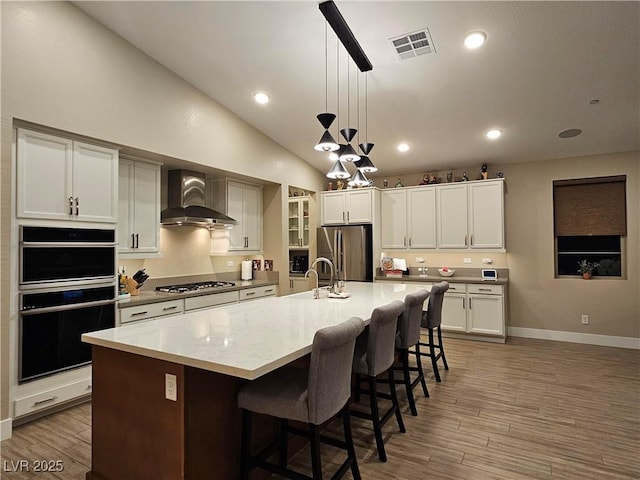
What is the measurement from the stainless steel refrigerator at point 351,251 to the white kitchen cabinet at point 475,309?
1262 millimetres

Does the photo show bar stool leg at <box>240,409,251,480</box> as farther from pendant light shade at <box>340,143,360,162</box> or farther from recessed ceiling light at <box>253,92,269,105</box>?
recessed ceiling light at <box>253,92,269,105</box>

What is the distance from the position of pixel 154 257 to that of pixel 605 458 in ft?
14.2

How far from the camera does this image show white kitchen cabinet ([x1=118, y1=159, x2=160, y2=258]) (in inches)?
157

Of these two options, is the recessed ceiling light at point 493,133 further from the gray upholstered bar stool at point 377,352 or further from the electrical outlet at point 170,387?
the electrical outlet at point 170,387

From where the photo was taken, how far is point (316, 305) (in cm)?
314

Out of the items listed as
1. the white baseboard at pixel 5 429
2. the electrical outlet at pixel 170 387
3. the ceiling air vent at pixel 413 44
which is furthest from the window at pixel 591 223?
the white baseboard at pixel 5 429

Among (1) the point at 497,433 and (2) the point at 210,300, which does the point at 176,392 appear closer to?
(1) the point at 497,433

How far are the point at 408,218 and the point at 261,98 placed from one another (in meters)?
2.93

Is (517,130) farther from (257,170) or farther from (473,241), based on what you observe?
(257,170)

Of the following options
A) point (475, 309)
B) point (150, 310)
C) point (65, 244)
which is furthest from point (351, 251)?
point (65, 244)

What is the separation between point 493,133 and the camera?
187 inches

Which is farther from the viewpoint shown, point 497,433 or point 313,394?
point 497,433

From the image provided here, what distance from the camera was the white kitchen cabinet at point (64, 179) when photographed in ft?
9.61

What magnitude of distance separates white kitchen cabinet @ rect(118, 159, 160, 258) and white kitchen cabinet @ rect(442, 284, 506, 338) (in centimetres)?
405
